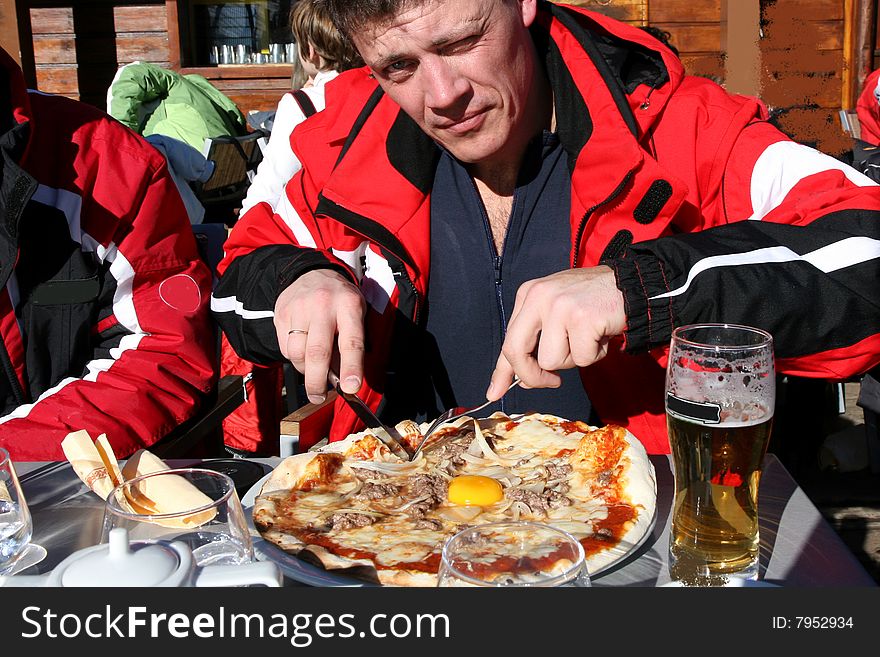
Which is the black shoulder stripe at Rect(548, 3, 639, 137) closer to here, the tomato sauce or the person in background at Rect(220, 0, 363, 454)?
the person in background at Rect(220, 0, 363, 454)

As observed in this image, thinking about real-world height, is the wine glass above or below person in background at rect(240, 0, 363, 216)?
below

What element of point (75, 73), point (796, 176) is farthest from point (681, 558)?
point (75, 73)

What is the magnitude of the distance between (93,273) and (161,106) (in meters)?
4.94

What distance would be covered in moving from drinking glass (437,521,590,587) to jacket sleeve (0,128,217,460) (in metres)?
1.34

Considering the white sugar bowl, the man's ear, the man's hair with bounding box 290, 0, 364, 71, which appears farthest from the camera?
the man's ear

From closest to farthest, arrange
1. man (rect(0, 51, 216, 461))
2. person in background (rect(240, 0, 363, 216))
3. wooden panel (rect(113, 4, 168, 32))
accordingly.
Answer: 1. man (rect(0, 51, 216, 461))
2. person in background (rect(240, 0, 363, 216))
3. wooden panel (rect(113, 4, 168, 32))

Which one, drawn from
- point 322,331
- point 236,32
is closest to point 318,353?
point 322,331

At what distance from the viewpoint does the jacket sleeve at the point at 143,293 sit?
2.10 metres

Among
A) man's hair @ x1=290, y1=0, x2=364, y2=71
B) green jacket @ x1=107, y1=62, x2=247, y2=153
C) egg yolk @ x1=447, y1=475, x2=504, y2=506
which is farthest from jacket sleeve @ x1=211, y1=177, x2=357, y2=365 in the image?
green jacket @ x1=107, y1=62, x2=247, y2=153

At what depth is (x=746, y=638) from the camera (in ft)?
2.60

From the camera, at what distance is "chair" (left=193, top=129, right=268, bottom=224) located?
21.0 ft

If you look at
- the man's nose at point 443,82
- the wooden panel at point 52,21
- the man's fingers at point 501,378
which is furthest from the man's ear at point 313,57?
the wooden panel at point 52,21

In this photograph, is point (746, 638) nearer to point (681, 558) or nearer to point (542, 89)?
point (681, 558)

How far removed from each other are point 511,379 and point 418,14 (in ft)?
2.61
